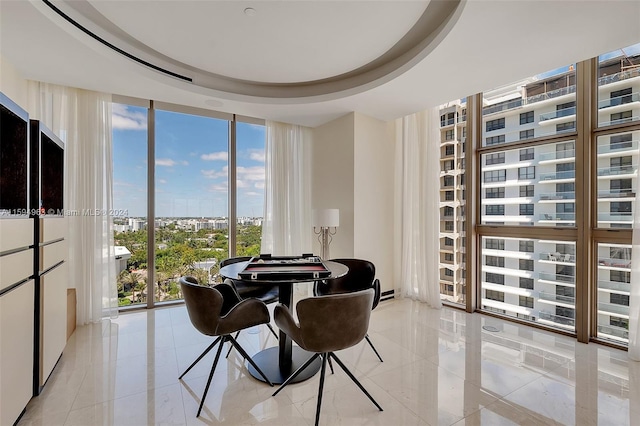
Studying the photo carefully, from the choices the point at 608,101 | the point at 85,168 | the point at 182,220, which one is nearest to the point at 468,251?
the point at 608,101

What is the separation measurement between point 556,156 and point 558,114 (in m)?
0.49

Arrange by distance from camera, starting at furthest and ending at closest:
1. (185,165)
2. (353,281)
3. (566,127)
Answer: (185,165)
(566,127)
(353,281)

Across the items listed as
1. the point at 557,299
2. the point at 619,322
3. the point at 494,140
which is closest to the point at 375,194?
the point at 494,140

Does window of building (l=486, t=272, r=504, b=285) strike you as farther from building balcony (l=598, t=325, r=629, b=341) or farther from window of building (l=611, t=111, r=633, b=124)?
window of building (l=611, t=111, r=633, b=124)

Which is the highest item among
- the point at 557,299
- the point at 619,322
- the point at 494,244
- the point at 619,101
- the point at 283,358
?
the point at 619,101

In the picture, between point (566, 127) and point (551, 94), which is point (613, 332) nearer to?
point (566, 127)

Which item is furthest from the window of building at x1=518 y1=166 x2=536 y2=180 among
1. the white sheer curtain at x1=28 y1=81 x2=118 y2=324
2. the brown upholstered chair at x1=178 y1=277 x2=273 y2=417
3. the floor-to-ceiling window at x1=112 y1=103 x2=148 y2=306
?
the white sheer curtain at x1=28 y1=81 x2=118 y2=324

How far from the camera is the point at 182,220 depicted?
14.4 ft

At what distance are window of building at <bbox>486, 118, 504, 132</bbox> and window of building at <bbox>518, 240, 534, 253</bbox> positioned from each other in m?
1.53

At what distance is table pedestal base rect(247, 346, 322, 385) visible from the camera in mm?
2373

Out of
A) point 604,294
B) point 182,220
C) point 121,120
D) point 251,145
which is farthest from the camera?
point 251,145

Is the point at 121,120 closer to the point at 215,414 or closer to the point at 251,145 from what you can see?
the point at 251,145

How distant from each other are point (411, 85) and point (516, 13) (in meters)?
1.25

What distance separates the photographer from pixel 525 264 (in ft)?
12.0
